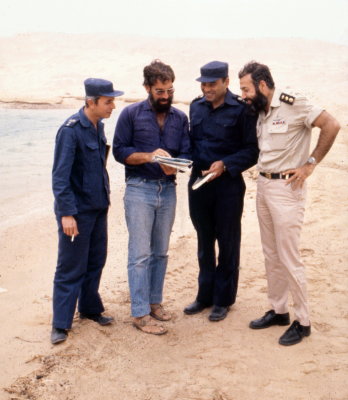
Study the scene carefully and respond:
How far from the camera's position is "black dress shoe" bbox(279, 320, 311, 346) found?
12.1 ft

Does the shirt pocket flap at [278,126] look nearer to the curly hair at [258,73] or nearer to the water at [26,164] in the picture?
the curly hair at [258,73]

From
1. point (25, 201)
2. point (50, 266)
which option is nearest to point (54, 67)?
point (25, 201)

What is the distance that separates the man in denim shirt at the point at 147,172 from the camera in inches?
146

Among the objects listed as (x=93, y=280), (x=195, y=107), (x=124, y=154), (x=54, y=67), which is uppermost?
(x=195, y=107)

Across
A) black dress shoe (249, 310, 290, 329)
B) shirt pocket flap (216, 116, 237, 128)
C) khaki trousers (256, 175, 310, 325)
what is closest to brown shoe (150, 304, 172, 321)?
black dress shoe (249, 310, 290, 329)

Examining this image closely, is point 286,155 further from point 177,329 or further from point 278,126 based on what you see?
point 177,329

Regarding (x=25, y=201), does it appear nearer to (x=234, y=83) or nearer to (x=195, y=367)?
(x=195, y=367)

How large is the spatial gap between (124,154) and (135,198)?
0.33 metres

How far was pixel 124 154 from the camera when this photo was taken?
3734 mm

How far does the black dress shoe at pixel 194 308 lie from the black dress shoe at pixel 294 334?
0.81 meters

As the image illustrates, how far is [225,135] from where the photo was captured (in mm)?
3861

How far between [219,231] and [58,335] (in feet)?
4.67

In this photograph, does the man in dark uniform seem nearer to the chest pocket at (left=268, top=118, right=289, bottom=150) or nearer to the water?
the chest pocket at (left=268, top=118, right=289, bottom=150)

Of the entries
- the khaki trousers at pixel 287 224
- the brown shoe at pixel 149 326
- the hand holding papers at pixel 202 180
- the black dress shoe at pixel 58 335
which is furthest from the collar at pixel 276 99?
the black dress shoe at pixel 58 335
